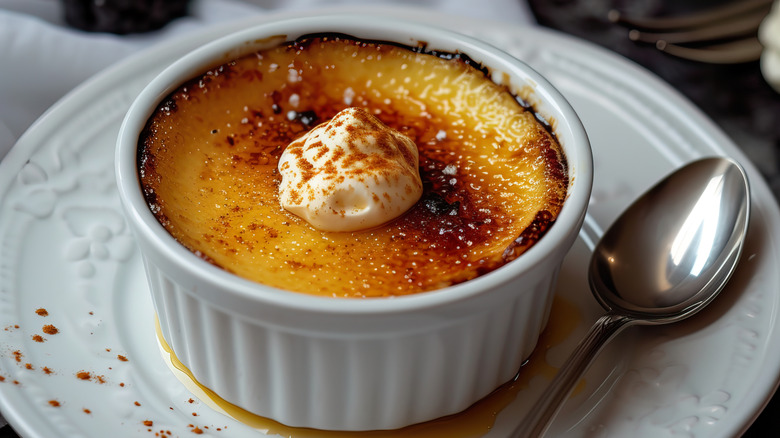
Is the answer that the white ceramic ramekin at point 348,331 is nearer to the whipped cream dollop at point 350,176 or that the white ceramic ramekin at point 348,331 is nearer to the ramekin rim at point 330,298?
the ramekin rim at point 330,298

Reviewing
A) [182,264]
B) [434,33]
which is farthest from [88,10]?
[182,264]

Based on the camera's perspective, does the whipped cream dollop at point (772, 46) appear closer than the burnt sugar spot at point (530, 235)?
No

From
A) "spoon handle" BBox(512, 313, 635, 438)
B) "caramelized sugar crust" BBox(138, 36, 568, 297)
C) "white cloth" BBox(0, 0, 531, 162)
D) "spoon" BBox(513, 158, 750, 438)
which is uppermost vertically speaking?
"caramelized sugar crust" BBox(138, 36, 568, 297)

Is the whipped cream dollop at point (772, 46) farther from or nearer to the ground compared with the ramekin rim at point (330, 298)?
nearer to the ground

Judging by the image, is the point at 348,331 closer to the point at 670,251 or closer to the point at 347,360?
the point at 347,360

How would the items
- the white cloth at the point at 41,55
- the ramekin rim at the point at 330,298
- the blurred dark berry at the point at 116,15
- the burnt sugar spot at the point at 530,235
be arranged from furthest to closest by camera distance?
the blurred dark berry at the point at 116,15, the white cloth at the point at 41,55, the burnt sugar spot at the point at 530,235, the ramekin rim at the point at 330,298

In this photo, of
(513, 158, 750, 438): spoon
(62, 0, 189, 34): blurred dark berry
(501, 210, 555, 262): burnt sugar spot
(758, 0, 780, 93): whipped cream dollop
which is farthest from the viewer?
(62, 0, 189, 34): blurred dark berry

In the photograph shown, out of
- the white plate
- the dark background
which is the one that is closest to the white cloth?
the white plate

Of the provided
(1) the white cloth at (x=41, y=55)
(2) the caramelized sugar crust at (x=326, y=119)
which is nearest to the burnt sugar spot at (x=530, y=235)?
(2) the caramelized sugar crust at (x=326, y=119)

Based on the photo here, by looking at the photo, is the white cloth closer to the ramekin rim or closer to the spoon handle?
the ramekin rim
